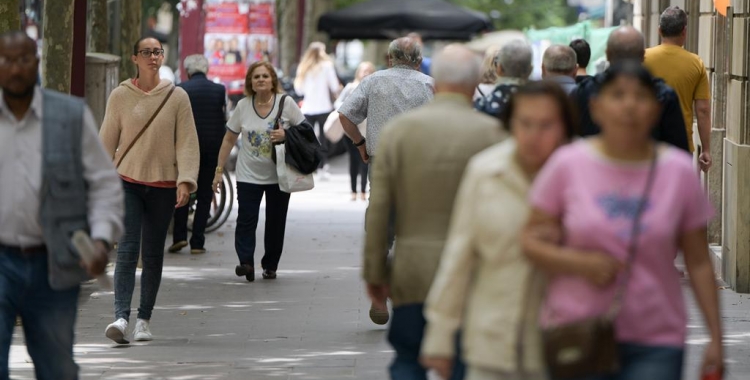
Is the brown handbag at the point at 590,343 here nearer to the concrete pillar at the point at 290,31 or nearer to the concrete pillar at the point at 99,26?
the concrete pillar at the point at 99,26

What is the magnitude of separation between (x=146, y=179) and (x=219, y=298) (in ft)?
8.36

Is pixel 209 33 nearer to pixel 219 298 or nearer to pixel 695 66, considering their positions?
pixel 219 298

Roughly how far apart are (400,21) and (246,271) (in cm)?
1893

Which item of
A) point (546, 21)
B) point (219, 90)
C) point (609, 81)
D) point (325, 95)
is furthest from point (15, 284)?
point (546, 21)

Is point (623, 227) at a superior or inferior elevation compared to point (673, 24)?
inferior

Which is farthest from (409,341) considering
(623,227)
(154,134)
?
(154,134)

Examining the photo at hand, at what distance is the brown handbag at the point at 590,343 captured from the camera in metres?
4.25

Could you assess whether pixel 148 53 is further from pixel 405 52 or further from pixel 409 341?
pixel 409 341

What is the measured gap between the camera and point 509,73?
22.2ft

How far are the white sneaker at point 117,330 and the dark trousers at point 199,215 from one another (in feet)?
17.4

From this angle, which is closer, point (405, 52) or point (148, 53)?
point (148, 53)

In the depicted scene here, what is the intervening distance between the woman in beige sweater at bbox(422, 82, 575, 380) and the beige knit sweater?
14.8ft

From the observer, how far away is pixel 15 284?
557 cm

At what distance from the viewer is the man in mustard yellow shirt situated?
10133mm
